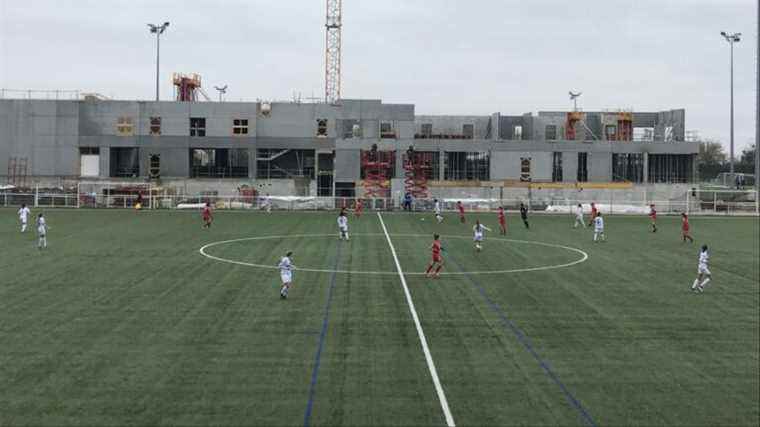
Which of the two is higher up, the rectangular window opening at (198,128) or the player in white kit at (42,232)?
the rectangular window opening at (198,128)

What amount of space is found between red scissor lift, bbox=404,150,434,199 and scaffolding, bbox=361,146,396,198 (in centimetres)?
224

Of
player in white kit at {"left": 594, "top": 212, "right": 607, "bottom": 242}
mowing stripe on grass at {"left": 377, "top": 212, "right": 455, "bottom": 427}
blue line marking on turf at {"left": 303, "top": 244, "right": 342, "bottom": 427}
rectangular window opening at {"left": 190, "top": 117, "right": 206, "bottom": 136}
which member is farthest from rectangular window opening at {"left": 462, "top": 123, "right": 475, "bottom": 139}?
blue line marking on turf at {"left": 303, "top": 244, "right": 342, "bottom": 427}

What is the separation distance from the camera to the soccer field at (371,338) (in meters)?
13.6

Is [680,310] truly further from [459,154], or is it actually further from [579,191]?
[459,154]

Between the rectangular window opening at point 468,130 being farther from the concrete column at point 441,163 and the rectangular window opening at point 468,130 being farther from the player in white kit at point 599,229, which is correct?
the player in white kit at point 599,229

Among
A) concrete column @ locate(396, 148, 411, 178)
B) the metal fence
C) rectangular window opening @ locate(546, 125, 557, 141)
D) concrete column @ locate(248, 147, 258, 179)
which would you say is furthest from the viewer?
rectangular window opening @ locate(546, 125, 557, 141)

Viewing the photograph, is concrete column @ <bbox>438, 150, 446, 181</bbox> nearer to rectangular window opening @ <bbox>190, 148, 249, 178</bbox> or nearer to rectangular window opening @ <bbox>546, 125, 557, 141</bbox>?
A: rectangular window opening @ <bbox>546, 125, 557, 141</bbox>

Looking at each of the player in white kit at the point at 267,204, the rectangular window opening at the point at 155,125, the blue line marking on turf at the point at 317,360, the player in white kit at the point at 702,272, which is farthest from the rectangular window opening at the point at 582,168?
the blue line marking on turf at the point at 317,360

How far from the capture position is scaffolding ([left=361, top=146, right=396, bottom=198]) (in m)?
87.1

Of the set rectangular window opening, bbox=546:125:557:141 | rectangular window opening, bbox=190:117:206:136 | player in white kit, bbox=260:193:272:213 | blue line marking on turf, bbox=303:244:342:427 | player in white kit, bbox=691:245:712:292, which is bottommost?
blue line marking on turf, bbox=303:244:342:427

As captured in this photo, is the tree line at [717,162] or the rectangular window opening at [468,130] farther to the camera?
the tree line at [717,162]

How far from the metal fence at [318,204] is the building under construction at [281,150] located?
963cm

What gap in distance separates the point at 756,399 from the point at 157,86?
90.3m

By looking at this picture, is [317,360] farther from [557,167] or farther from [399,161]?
[557,167]
